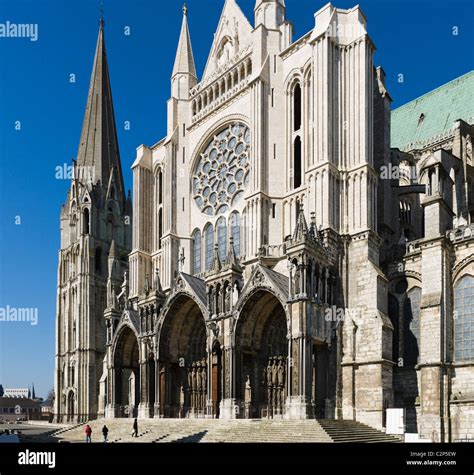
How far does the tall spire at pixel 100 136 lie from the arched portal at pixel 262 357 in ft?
107

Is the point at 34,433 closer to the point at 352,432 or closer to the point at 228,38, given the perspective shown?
the point at 352,432

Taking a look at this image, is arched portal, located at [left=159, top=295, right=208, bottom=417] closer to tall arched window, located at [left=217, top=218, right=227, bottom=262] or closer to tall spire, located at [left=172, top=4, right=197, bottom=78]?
tall arched window, located at [left=217, top=218, right=227, bottom=262]

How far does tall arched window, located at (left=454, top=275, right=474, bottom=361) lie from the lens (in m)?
25.8

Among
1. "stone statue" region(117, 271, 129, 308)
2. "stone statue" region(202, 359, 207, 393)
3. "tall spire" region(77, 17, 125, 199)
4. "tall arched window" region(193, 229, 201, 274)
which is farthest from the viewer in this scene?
"tall spire" region(77, 17, 125, 199)

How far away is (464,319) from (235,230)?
41.9ft

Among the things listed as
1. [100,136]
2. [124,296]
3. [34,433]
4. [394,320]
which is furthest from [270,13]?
[34,433]

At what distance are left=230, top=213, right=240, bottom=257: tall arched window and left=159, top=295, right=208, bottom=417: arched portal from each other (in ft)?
12.2

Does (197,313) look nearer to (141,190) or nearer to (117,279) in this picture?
(141,190)

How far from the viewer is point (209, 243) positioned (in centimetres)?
3625

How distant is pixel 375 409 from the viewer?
83.7 feet

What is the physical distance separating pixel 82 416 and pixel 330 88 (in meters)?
33.0

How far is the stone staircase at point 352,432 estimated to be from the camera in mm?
22728

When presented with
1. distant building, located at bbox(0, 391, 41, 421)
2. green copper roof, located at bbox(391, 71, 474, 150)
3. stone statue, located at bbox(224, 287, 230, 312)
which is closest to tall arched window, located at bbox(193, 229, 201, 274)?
stone statue, located at bbox(224, 287, 230, 312)
